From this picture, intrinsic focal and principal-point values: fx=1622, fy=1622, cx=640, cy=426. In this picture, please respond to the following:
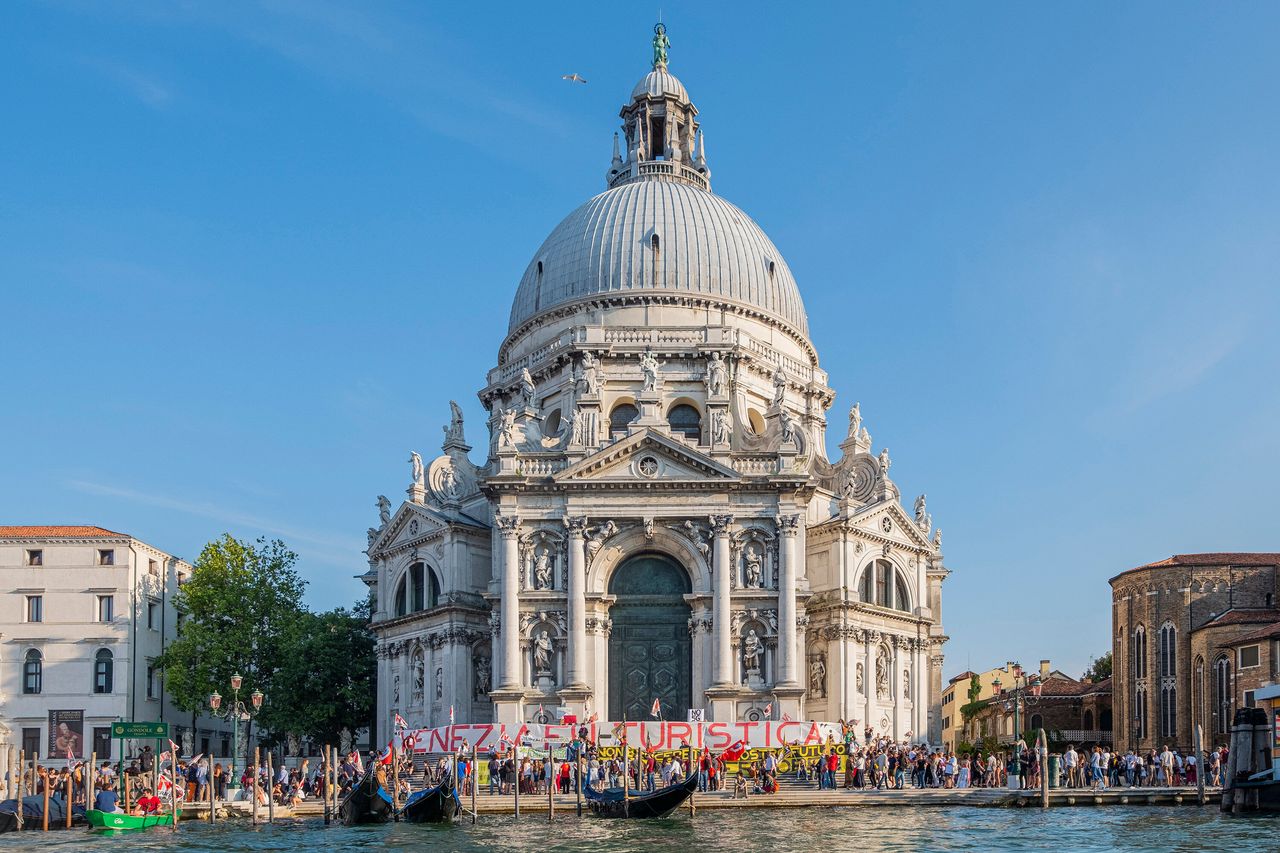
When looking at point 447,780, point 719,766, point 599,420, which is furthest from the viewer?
point 599,420

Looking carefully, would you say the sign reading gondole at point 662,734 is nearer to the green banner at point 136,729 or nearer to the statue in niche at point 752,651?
the statue in niche at point 752,651

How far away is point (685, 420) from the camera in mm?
54844

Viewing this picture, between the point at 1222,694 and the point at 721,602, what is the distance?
2215 cm

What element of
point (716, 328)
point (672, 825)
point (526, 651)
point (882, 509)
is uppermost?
point (716, 328)

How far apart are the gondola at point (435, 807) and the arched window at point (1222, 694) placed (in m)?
32.3

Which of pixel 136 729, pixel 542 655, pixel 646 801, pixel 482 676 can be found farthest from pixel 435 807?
pixel 482 676

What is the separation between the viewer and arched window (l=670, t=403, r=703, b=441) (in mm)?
54750

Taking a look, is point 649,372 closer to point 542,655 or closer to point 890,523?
point 542,655

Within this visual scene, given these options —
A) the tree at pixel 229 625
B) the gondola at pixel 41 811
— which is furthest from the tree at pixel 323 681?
the gondola at pixel 41 811

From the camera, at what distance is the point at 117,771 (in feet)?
153

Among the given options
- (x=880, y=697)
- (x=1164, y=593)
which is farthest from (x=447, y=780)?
(x=1164, y=593)

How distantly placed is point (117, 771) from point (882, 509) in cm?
2515

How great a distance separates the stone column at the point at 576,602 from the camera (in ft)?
153

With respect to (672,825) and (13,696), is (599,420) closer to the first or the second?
(672,825)
